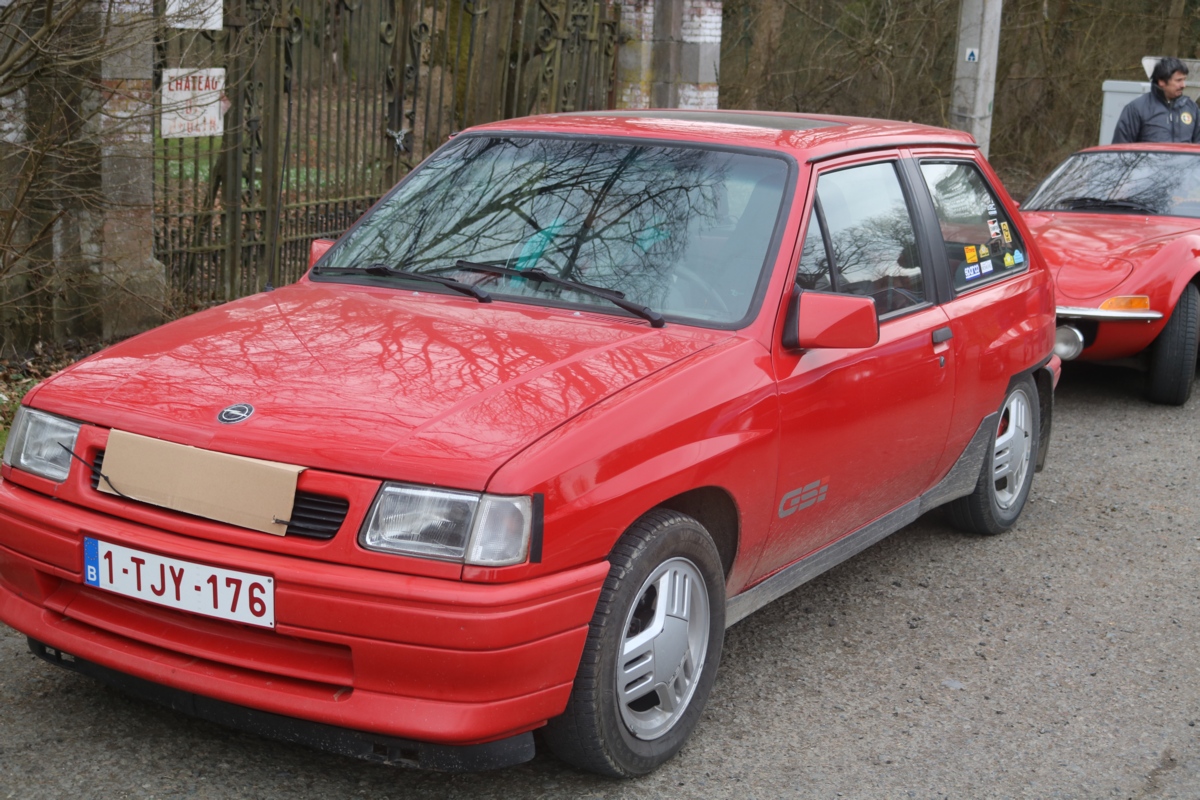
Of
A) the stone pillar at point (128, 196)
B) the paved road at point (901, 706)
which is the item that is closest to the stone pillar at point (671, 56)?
the stone pillar at point (128, 196)

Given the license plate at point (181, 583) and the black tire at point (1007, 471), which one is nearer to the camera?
the license plate at point (181, 583)

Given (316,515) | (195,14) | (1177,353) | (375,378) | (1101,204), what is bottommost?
(1177,353)

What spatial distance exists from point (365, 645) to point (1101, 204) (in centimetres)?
775

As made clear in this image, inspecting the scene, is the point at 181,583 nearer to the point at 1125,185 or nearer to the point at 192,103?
the point at 192,103

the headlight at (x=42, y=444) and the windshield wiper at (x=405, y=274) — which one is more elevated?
the windshield wiper at (x=405, y=274)

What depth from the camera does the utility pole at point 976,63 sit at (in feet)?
41.2

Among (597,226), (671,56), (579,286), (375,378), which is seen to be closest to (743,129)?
(597,226)

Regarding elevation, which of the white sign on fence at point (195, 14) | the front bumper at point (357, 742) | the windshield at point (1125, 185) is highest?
the white sign on fence at point (195, 14)

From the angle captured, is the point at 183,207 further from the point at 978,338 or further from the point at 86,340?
the point at 978,338

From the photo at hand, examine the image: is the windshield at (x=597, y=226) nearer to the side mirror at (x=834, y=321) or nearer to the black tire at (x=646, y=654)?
the side mirror at (x=834, y=321)

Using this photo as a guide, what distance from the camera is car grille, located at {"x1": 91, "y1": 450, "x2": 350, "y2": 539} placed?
2.95 metres

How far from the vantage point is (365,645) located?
9.50 feet

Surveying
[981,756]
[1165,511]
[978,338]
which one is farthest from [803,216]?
[1165,511]

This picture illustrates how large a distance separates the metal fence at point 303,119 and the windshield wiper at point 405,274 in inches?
162
